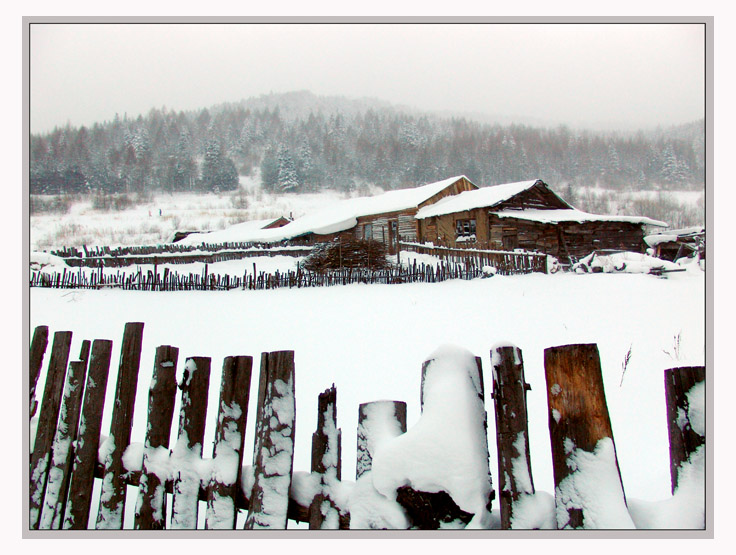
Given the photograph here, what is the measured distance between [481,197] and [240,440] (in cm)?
998

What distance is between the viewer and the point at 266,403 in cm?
133

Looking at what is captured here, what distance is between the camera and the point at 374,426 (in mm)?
1269

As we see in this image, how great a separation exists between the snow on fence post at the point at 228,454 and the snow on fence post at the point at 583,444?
935mm

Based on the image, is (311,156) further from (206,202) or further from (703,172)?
(703,172)

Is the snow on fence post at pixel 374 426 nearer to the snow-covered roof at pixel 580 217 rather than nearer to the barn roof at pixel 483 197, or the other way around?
the snow-covered roof at pixel 580 217

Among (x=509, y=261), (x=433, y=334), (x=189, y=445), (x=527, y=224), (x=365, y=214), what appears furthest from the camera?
(x=527, y=224)

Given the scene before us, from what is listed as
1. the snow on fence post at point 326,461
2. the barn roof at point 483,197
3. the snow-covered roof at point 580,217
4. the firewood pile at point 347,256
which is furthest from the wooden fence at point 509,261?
the snow on fence post at point 326,461

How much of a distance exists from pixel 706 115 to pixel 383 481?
7.91 ft

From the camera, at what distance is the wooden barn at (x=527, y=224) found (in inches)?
206

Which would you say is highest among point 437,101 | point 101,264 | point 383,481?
point 437,101

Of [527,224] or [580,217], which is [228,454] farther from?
[527,224]

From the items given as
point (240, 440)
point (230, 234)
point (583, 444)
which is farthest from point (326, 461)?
point (230, 234)

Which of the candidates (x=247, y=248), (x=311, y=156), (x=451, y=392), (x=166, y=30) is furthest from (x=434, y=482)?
(x=247, y=248)

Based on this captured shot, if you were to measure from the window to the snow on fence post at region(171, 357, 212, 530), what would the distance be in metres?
14.1
